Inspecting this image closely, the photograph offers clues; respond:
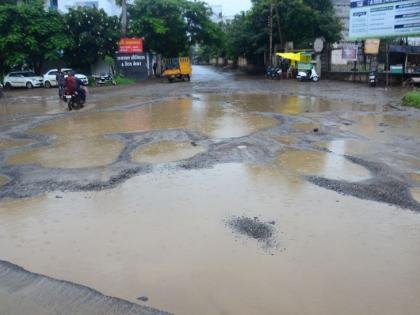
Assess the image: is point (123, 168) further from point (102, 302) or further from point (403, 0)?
point (403, 0)

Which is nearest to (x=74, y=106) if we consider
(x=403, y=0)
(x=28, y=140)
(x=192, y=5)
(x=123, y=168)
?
(x=28, y=140)

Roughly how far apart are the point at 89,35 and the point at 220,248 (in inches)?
1233

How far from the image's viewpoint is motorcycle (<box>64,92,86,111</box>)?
16.8 m

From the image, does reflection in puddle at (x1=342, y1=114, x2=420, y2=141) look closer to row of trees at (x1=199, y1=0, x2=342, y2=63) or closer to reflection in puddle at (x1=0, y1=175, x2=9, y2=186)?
reflection in puddle at (x1=0, y1=175, x2=9, y2=186)

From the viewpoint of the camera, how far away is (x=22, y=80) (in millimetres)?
30031

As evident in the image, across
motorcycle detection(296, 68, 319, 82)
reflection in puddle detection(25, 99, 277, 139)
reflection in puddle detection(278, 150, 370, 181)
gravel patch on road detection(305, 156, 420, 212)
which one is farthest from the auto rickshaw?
gravel patch on road detection(305, 156, 420, 212)

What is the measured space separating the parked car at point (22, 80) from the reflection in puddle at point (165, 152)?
23.2 metres

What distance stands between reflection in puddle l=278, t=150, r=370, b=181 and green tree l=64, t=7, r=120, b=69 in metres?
27.3

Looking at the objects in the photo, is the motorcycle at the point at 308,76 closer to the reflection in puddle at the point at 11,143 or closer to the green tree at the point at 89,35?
the green tree at the point at 89,35

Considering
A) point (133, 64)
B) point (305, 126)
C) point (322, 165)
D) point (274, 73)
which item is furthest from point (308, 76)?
point (322, 165)

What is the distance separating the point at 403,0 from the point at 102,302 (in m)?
23.3

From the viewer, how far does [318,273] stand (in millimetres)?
4379

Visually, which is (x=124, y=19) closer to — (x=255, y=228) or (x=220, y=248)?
(x=255, y=228)

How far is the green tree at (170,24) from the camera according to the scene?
3603 centimetres
